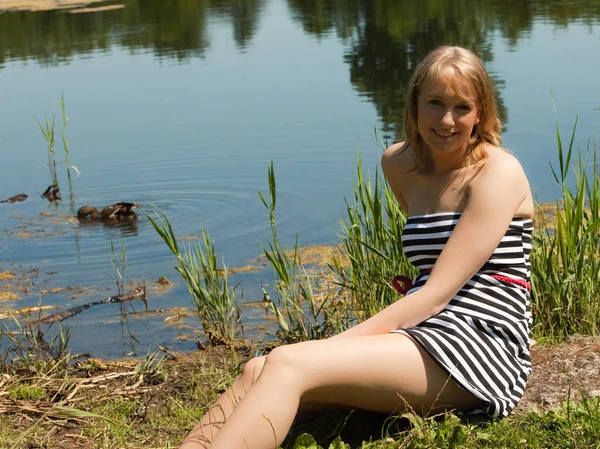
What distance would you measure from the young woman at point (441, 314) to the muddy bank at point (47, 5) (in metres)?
23.6

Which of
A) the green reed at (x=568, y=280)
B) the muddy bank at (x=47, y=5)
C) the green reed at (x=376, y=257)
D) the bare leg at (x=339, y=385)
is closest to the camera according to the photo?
the bare leg at (x=339, y=385)

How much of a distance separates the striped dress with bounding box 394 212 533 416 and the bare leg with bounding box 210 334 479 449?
0.06 meters

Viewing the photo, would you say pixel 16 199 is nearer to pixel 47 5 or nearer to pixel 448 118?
pixel 448 118

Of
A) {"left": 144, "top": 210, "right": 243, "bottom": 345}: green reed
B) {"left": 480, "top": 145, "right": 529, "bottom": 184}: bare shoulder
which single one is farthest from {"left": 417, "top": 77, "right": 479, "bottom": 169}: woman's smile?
{"left": 144, "top": 210, "right": 243, "bottom": 345}: green reed

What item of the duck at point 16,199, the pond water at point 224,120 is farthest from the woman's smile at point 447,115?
the duck at point 16,199

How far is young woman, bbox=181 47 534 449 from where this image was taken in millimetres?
2854

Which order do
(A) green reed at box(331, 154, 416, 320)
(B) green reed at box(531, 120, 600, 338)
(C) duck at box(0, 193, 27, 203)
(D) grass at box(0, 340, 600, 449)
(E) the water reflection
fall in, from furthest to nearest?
(E) the water reflection < (C) duck at box(0, 193, 27, 203) < (A) green reed at box(331, 154, 416, 320) < (B) green reed at box(531, 120, 600, 338) < (D) grass at box(0, 340, 600, 449)

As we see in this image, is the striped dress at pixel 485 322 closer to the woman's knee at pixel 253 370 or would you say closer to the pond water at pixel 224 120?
the woman's knee at pixel 253 370

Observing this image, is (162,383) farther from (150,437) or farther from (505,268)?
(505,268)

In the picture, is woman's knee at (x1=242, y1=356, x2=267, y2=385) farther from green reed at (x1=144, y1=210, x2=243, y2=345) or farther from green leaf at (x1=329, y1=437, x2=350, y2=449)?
green reed at (x1=144, y1=210, x2=243, y2=345)

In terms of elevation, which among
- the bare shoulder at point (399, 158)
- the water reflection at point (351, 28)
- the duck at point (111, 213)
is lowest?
the duck at point (111, 213)

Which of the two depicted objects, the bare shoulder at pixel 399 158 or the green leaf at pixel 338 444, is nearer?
the green leaf at pixel 338 444

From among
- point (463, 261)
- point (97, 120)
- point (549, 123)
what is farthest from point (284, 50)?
point (463, 261)

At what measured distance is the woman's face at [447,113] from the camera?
324 cm
